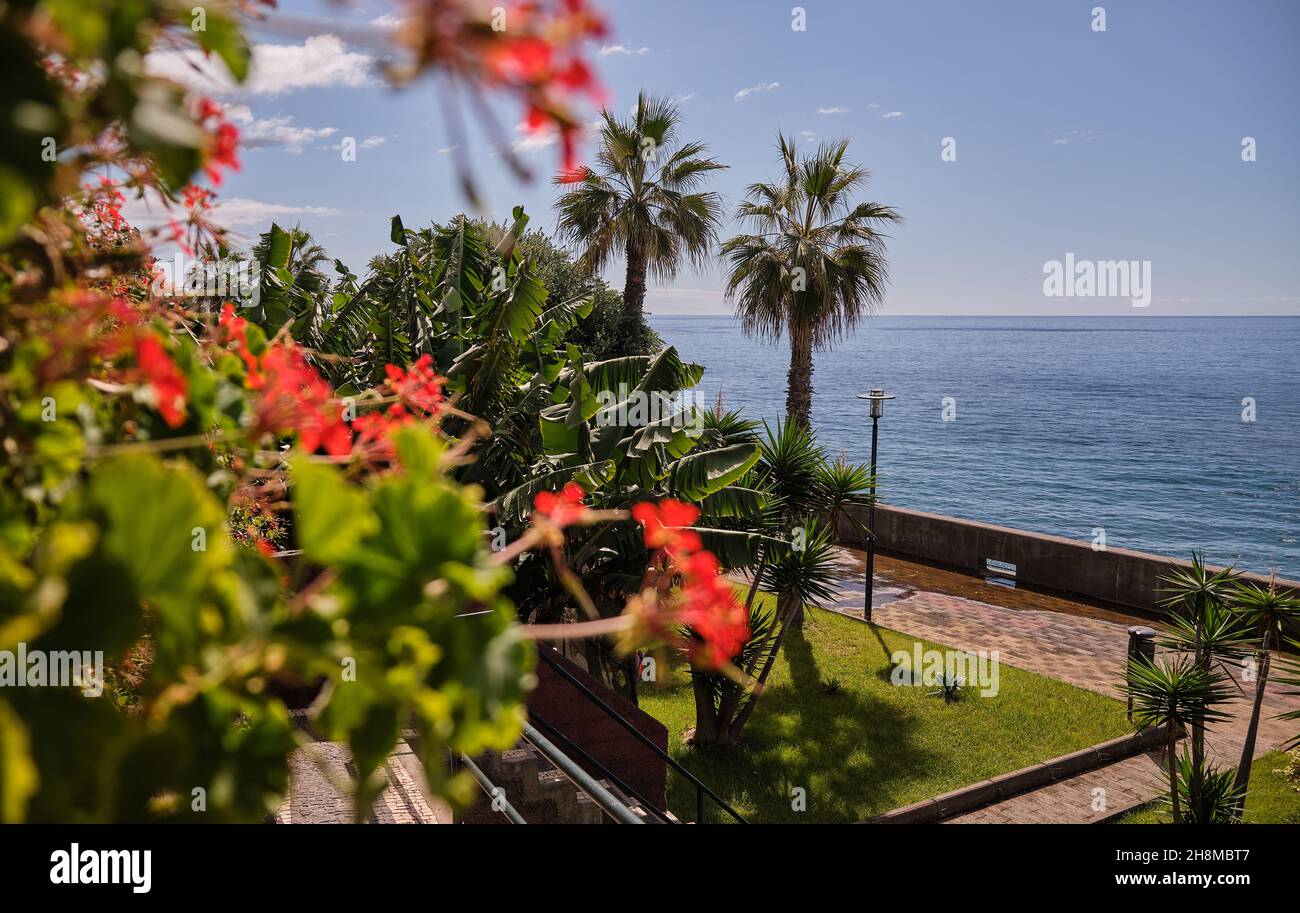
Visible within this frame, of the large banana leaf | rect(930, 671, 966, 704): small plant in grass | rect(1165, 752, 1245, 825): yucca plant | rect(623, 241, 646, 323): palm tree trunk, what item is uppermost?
rect(623, 241, 646, 323): palm tree trunk

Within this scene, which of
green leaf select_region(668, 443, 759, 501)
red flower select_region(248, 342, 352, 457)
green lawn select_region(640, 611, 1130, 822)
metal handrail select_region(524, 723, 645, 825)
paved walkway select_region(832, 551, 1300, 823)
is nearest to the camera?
red flower select_region(248, 342, 352, 457)

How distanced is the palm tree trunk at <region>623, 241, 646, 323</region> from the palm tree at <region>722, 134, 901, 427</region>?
1.86 m

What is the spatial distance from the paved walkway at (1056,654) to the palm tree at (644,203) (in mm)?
8485

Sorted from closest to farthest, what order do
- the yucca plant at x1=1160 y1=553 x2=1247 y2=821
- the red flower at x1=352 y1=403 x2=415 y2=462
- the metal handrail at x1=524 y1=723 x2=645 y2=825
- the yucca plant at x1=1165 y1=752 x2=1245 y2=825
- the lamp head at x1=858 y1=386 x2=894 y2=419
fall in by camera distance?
the red flower at x1=352 y1=403 x2=415 y2=462, the metal handrail at x1=524 y1=723 x2=645 y2=825, the yucca plant at x1=1165 y1=752 x2=1245 y2=825, the yucca plant at x1=1160 y1=553 x2=1247 y2=821, the lamp head at x1=858 y1=386 x2=894 y2=419

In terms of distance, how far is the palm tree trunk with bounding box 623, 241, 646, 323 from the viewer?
18.0m

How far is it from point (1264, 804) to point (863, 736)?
14.4 feet

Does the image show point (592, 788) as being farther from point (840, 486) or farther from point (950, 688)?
point (950, 688)

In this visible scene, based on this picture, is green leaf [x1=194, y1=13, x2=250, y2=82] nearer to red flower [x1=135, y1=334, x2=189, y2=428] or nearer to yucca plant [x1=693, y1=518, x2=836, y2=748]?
red flower [x1=135, y1=334, x2=189, y2=428]

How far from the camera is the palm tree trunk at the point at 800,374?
55.7ft

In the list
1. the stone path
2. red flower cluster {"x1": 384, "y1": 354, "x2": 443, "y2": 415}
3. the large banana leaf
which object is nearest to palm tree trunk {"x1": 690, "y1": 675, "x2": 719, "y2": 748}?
the large banana leaf

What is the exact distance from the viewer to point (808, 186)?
17000mm

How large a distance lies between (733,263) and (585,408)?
10325 millimetres

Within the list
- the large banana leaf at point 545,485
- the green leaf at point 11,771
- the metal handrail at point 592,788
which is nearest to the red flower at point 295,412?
the green leaf at point 11,771

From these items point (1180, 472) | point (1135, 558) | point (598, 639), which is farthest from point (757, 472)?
point (1180, 472)
